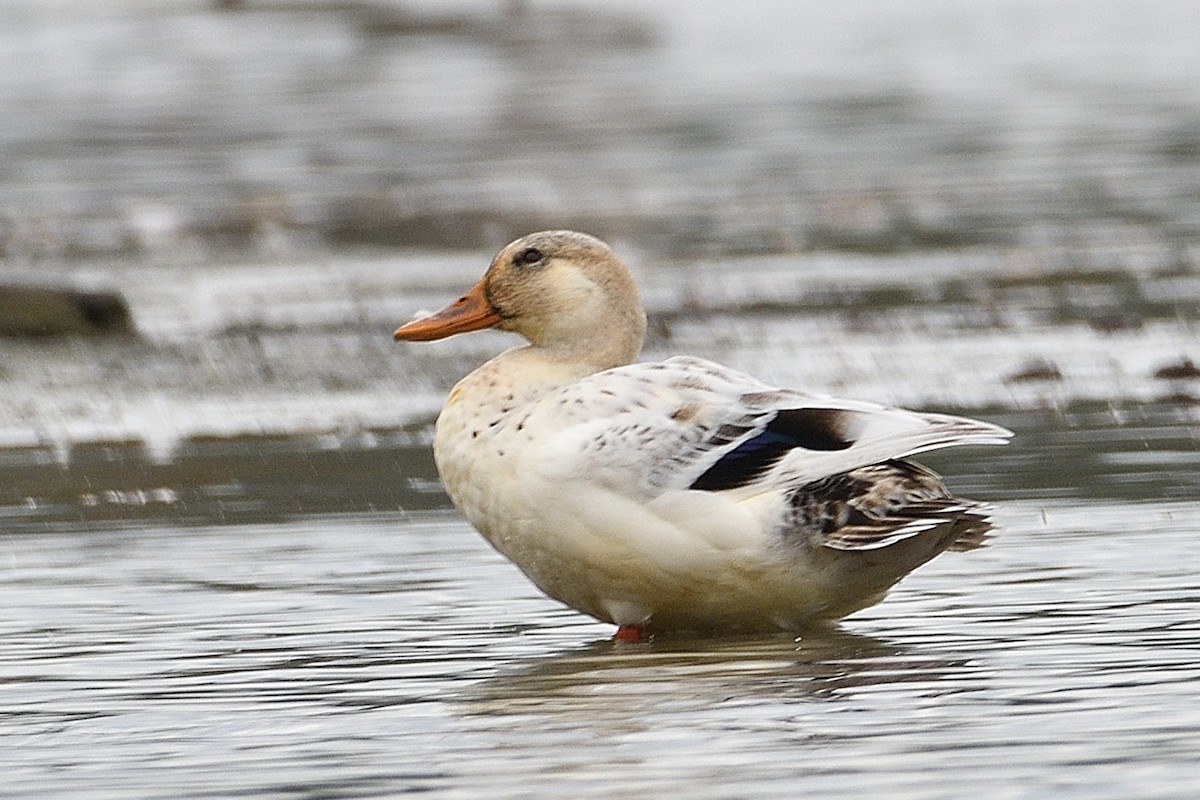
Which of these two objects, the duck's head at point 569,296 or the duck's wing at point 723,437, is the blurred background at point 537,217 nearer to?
the duck's head at point 569,296

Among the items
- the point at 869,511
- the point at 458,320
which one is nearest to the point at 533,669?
the point at 869,511

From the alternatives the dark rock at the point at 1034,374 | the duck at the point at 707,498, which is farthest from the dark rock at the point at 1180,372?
the duck at the point at 707,498

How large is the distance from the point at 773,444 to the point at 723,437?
0.12 m

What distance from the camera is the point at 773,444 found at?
637 centimetres

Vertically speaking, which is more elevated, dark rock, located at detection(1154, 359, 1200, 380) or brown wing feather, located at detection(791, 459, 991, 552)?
brown wing feather, located at detection(791, 459, 991, 552)

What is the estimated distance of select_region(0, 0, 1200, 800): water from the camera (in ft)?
17.2

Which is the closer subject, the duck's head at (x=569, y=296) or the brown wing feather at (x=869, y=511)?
the brown wing feather at (x=869, y=511)

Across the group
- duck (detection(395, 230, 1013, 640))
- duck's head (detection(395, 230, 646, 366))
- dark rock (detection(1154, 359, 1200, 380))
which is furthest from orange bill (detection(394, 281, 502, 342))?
dark rock (detection(1154, 359, 1200, 380))

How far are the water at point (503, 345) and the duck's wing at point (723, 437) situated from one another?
44 centimetres

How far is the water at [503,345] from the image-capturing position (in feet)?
17.2

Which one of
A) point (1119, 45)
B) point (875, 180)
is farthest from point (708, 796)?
point (1119, 45)

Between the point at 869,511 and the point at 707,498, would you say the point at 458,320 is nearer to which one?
the point at 707,498

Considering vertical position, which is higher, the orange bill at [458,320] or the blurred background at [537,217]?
the orange bill at [458,320]

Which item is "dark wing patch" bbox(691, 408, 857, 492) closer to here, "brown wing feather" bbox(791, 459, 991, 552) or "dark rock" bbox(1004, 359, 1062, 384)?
"brown wing feather" bbox(791, 459, 991, 552)
